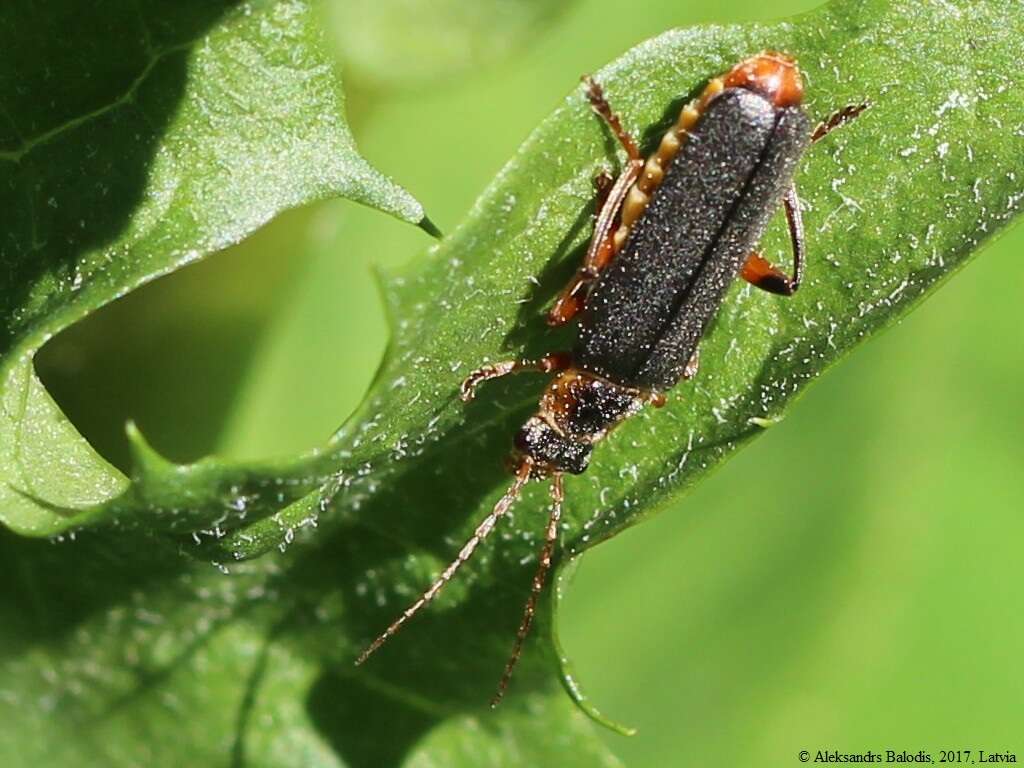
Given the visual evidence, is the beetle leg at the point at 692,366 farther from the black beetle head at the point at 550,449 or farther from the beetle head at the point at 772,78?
the beetle head at the point at 772,78

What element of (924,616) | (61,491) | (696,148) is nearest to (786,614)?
(924,616)

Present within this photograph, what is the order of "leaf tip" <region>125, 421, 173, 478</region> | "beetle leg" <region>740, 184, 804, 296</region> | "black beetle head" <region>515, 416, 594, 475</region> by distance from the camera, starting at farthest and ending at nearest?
"black beetle head" <region>515, 416, 594, 475</region> → "beetle leg" <region>740, 184, 804, 296</region> → "leaf tip" <region>125, 421, 173, 478</region>

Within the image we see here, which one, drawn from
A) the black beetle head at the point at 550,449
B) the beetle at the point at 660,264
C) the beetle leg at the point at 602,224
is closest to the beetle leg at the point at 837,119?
the beetle at the point at 660,264

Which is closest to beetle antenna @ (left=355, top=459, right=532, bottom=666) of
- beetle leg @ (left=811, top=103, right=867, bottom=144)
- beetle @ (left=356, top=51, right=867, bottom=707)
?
beetle @ (left=356, top=51, right=867, bottom=707)

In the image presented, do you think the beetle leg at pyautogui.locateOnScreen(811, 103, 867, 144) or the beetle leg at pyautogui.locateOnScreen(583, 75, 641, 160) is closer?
the beetle leg at pyautogui.locateOnScreen(583, 75, 641, 160)

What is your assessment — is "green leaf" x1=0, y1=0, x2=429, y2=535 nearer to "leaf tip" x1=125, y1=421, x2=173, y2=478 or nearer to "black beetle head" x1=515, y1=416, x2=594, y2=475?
"leaf tip" x1=125, y1=421, x2=173, y2=478

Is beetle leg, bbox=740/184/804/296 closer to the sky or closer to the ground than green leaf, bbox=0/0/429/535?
closer to the ground

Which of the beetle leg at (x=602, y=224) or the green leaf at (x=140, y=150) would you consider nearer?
the green leaf at (x=140, y=150)

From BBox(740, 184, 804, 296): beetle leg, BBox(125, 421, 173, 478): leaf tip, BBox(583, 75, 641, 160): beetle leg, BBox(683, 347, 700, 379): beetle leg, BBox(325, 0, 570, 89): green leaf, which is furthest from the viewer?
BBox(325, 0, 570, 89): green leaf

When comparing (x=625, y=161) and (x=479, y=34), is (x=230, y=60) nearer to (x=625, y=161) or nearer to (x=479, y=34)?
(x=625, y=161)
